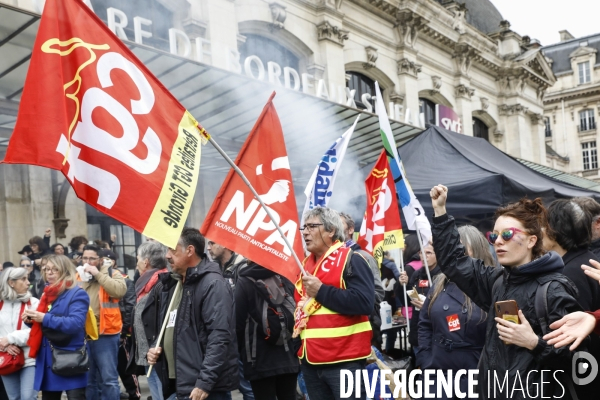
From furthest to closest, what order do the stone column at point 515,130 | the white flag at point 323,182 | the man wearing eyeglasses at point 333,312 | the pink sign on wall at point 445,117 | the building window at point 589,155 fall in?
the building window at point 589,155
the stone column at point 515,130
the pink sign on wall at point 445,117
the white flag at point 323,182
the man wearing eyeglasses at point 333,312

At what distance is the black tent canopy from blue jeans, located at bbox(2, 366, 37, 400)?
4.93 metres

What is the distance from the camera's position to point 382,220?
22.7ft

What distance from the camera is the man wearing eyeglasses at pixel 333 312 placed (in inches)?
160

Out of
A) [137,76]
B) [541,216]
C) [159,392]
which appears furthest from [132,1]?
[541,216]

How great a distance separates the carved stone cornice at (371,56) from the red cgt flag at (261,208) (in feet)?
50.8

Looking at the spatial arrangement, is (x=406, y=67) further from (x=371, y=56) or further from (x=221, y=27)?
(x=221, y=27)

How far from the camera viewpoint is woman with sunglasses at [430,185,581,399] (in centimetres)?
275

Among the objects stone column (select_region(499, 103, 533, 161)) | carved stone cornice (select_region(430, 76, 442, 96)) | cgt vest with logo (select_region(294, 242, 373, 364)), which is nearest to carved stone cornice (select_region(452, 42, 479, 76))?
carved stone cornice (select_region(430, 76, 442, 96))

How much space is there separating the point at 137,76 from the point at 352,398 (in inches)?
95.4

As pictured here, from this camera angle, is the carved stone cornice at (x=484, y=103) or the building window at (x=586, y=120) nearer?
the carved stone cornice at (x=484, y=103)

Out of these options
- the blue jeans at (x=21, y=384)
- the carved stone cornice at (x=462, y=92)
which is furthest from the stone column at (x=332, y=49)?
the blue jeans at (x=21, y=384)

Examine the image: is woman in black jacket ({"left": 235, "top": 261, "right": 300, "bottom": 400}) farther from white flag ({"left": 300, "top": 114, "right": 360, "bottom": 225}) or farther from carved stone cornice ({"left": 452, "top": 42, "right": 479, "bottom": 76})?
carved stone cornice ({"left": 452, "top": 42, "right": 479, "bottom": 76})

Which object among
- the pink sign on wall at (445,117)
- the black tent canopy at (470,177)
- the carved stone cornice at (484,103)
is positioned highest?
the carved stone cornice at (484,103)

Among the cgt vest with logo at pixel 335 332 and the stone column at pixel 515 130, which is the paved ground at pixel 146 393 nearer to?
the cgt vest with logo at pixel 335 332
